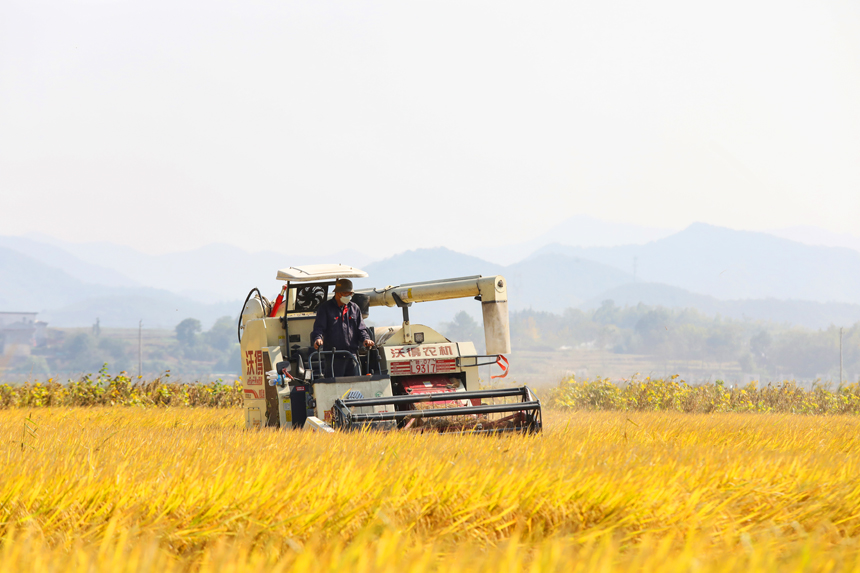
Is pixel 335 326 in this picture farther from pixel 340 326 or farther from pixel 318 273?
pixel 318 273

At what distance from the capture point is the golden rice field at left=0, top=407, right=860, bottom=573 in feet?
9.66

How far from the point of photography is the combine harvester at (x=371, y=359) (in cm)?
877

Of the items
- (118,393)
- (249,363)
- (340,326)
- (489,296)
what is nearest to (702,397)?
(489,296)

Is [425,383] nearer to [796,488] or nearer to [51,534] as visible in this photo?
[796,488]

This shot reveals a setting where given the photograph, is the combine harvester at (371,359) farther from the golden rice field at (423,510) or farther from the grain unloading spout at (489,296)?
the golden rice field at (423,510)

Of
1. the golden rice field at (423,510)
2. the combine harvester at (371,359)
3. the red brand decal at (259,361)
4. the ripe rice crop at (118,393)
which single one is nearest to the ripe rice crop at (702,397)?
the combine harvester at (371,359)

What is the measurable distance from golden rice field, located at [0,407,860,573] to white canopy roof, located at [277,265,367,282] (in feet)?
14.6

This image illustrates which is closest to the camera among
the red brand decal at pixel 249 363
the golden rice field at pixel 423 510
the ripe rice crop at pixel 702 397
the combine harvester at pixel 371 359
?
the golden rice field at pixel 423 510

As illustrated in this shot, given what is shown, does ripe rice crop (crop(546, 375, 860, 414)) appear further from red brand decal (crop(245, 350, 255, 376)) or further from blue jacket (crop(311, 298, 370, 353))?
red brand decal (crop(245, 350, 255, 376))

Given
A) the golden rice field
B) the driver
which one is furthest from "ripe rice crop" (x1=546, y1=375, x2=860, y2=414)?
the golden rice field

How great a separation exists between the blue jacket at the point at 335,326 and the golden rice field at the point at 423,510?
160 inches

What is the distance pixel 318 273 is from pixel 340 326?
805 millimetres

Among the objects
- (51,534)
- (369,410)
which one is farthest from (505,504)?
(369,410)

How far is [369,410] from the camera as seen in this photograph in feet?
28.9
